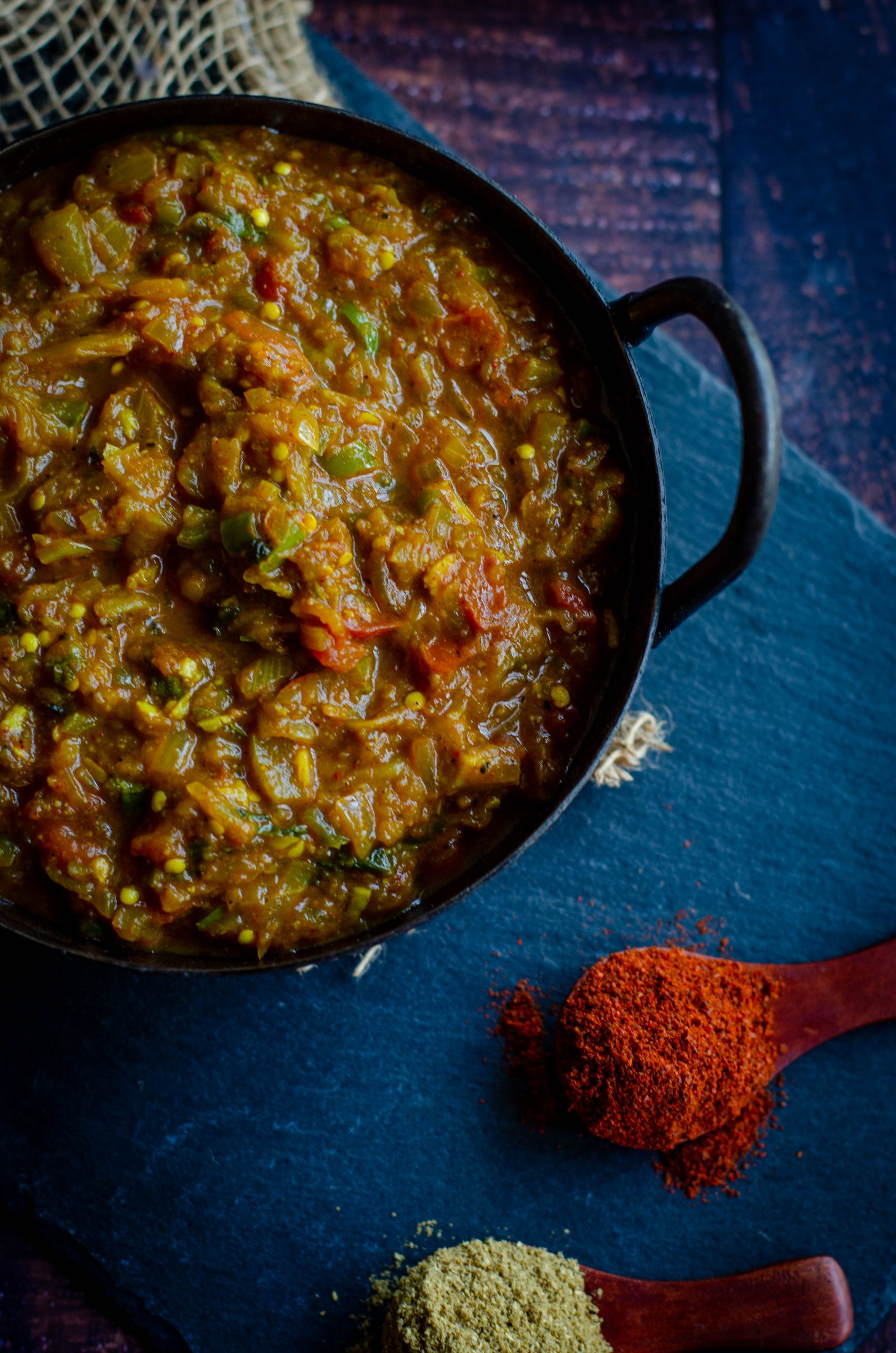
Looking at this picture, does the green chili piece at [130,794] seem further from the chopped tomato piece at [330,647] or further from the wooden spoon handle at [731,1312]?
the wooden spoon handle at [731,1312]

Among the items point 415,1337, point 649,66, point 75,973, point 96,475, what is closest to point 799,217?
point 649,66

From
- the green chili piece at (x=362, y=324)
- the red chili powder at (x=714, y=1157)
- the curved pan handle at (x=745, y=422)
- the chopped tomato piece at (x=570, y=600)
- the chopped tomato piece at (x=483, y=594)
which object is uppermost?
the green chili piece at (x=362, y=324)

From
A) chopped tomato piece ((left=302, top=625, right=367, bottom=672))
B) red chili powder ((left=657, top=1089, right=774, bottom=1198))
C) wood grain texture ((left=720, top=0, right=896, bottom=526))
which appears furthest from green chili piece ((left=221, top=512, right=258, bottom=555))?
wood grain texture ((left=720, top=0, right=896, bottom=526))

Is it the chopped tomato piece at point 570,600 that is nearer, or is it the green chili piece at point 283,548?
the green chili piece at point 283,548

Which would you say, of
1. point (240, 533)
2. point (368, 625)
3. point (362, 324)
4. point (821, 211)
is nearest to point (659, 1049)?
point (368, 625)

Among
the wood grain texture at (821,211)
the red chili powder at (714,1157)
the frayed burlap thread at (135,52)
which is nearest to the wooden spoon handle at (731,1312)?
the red chili powder at (714,1157)
